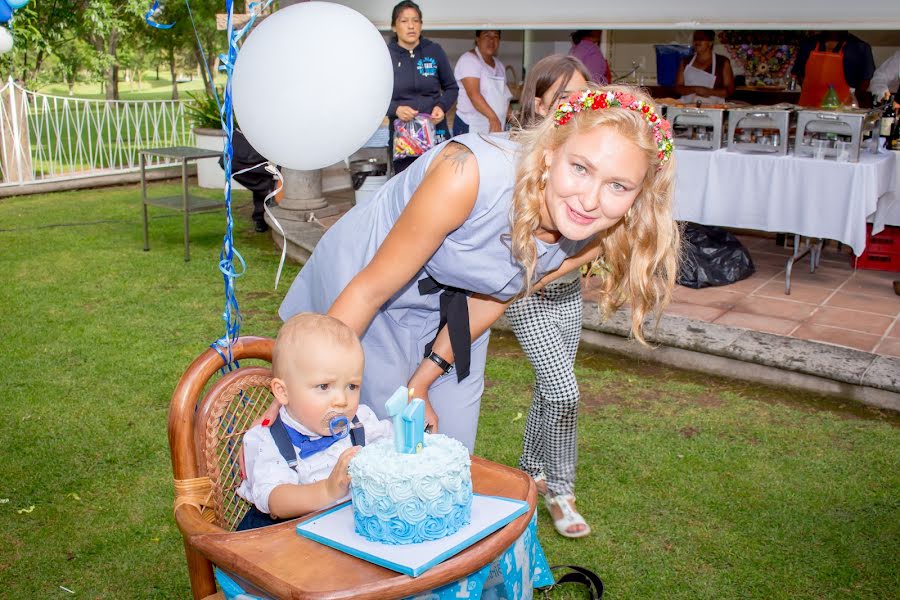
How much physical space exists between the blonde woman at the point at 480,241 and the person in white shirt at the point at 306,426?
162mm

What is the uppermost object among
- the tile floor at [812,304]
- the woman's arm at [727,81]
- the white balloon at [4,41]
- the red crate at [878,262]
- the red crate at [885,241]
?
the white balloon at [4,41]

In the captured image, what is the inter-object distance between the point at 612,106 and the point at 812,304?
3.95 m

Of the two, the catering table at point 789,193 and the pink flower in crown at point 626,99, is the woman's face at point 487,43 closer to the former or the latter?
the catering table at point 789,193

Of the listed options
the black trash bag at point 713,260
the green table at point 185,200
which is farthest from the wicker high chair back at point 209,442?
the green table at point 185,200

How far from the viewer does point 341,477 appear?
179 cm

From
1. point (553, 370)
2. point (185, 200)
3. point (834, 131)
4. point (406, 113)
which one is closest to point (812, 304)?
point (834, 131)

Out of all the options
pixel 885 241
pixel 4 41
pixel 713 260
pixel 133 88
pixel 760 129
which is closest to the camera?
pixel 4 41

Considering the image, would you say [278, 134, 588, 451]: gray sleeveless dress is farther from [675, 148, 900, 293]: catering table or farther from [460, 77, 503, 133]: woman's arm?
[460, 77, 503, 133]: woman's arm

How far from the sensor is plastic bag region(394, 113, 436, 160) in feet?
21.7

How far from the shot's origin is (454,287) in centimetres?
229

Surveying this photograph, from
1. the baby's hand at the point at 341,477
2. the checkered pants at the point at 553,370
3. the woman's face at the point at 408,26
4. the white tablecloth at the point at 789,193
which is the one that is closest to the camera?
the baby's hand at the point at 341,477

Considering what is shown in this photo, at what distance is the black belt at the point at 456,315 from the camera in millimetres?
2301

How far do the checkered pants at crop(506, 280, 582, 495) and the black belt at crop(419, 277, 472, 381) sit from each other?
686 millimetres

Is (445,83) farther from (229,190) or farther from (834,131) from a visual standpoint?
(229,190)
